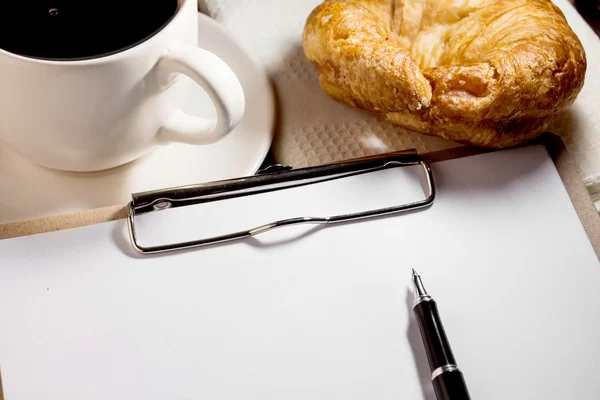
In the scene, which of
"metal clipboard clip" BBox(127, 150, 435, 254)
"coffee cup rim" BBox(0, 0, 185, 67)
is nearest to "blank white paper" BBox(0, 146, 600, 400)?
"metal clipboard clip" BBox(127, 150, 435, 254)

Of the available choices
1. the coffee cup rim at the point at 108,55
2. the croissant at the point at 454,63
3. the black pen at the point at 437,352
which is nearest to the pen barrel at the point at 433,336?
the black pen at the point at 437,352

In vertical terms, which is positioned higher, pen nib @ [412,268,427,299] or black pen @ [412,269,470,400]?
pen nib @ [412,268,427,299]

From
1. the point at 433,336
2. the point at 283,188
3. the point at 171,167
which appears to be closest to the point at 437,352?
the point at 433,336

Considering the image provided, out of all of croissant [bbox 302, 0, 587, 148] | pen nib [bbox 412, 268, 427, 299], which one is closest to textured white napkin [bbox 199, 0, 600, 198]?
croissant [bbox 302, 0, 587, 148]

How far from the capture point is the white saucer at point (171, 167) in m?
0.54

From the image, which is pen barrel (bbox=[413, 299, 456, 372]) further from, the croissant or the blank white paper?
the croissant

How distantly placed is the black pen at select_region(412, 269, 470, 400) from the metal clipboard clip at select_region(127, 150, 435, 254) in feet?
0.28

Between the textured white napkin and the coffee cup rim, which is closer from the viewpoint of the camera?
the coffee cup rim

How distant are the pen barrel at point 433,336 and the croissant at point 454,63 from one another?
0.52ft

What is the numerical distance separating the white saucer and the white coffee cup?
3cm

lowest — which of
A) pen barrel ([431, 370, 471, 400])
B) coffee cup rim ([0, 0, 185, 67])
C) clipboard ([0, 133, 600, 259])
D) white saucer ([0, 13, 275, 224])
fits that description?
pen barrel ([431, 370, 471, 400])

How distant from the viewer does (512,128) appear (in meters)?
0.54

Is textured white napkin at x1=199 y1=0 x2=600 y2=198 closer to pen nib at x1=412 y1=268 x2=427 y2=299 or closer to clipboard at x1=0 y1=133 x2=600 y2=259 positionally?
clipboard at x1=0 y1=133 x2=600 y2=259

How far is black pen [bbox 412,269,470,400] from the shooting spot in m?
0.44
